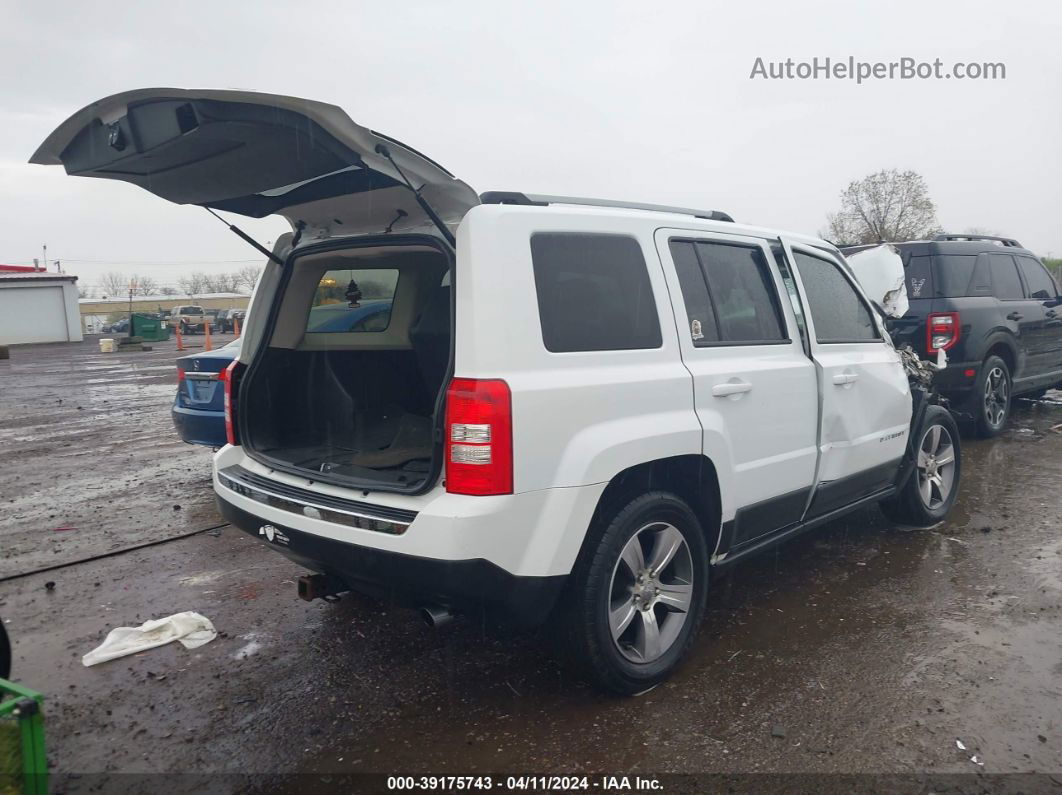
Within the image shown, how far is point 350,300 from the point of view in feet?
13.4

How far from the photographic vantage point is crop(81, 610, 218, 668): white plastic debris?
12.1 ft

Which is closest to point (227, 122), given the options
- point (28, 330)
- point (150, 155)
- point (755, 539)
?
point (150, 155)

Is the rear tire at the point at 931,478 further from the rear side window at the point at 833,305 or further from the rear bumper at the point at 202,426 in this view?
the rear bumper at the point at 202,426

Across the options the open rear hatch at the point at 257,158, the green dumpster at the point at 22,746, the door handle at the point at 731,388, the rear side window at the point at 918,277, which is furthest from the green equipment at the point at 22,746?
the rear side window at the point at 918,277

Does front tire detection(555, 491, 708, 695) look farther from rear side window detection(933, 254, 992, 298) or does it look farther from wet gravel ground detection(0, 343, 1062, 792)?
rear side window detection(933, 254, 992, 298)

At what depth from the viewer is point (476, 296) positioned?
2740mm

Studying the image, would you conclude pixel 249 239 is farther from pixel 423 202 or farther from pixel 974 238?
pixel 974 238

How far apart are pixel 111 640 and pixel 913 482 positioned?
4.84 meters

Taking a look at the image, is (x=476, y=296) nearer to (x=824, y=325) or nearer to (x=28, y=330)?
(x=824, y=325)

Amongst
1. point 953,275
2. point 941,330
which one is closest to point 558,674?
point 941,330

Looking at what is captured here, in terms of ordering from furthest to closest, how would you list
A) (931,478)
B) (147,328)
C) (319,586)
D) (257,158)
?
(147,328) < (931,478) < (319,586) < (257,158)

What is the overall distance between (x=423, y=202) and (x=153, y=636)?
104 inches

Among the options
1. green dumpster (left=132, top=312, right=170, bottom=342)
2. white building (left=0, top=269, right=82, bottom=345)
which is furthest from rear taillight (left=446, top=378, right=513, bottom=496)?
white building (left=0, top=269, right=82, bottom=345)

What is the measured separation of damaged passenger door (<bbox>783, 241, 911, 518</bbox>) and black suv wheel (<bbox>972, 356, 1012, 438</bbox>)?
3493mm
